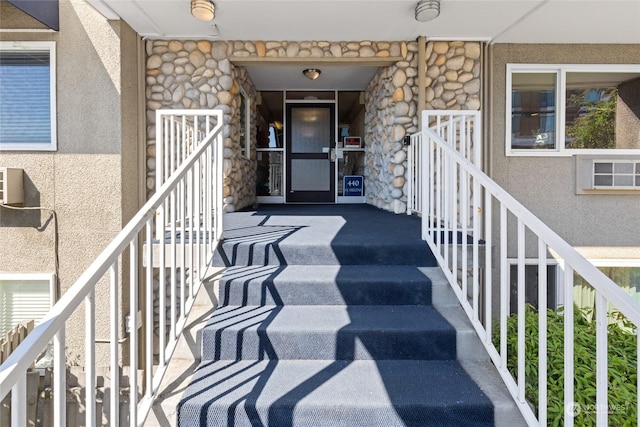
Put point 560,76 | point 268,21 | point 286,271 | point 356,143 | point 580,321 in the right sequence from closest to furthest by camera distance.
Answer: point 286,271 < point 580,321 < point 268,21 < point 560,76 < point 356,143

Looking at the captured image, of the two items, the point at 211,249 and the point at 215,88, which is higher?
the point at 215,88

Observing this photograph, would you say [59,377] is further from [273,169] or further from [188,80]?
[273,169]

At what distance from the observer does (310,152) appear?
21.5ft

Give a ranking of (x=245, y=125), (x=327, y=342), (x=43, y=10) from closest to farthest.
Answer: (x=327, y=342) → (x=43, y=10) → (x=245, y=125)

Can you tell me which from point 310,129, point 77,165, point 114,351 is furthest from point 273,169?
point 114,351

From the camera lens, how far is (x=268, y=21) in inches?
141

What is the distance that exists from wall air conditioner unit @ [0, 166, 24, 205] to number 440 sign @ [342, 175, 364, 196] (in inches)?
178

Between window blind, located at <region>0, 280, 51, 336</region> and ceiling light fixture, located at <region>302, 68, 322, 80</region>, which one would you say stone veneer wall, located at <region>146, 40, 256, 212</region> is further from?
window blind, located at <region>0, 280, 51, 336</region>

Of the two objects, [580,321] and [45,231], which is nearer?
[580,321]

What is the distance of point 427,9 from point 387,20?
21.0 inches

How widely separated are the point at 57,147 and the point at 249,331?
3134mm

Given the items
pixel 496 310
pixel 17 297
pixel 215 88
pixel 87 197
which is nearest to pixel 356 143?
pixel 215 88

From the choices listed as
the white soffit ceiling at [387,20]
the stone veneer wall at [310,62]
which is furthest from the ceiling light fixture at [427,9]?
the stone veneer wall at [310,62]

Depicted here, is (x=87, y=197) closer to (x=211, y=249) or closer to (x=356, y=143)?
(x=211, y=249)
